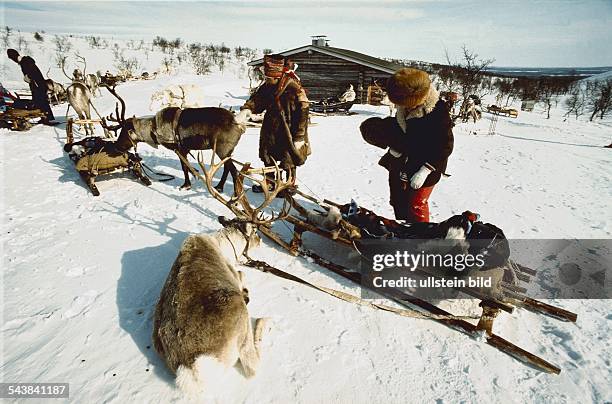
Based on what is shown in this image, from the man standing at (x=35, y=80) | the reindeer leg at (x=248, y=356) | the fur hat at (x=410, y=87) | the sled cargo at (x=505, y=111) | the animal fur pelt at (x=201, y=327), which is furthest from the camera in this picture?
the sled cargo at (x=505, y=111)

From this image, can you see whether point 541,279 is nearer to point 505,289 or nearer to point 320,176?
point 505,289

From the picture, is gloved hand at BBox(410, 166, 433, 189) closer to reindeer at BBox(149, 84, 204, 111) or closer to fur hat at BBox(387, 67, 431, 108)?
fur hat at BBox(387, 67, 431, 108)

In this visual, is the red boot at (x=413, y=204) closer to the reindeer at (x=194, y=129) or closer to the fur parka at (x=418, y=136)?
the fur parka at (x=418, y=136)

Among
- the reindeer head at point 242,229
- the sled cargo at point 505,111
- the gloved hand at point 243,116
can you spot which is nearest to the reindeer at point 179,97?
the gloved hand at point 243,116

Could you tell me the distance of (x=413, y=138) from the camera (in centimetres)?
295

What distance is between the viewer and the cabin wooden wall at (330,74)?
17016mm

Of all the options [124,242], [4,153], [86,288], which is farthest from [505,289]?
[4,153]

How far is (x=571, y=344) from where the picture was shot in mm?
2506

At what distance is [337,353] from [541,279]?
238 cm

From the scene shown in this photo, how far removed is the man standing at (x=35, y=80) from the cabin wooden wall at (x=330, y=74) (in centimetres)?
1110

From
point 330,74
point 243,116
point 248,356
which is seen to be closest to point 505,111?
point 330,74

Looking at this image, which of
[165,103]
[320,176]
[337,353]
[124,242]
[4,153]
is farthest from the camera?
[165,103]

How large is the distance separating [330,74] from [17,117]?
44.1ft

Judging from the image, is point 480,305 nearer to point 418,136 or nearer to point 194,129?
point 418,136
